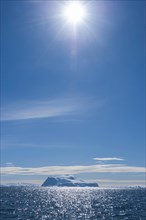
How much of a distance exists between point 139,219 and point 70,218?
2059 cm

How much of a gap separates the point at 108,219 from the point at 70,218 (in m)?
11.8

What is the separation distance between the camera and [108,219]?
106312 mm

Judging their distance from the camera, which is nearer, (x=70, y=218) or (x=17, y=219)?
(x=17, y=219)

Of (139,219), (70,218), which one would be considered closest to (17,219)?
(70,218)

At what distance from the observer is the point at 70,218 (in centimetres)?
11019

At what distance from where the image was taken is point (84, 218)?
11050 cm

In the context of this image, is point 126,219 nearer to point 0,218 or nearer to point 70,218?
point 70,218

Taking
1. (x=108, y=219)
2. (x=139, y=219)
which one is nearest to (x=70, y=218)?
(x=108, y=219)

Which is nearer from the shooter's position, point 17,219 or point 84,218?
point 17,219

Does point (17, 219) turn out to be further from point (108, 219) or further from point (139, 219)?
point (139, 219)

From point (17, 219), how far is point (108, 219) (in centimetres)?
2631

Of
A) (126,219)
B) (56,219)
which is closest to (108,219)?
(126,219)

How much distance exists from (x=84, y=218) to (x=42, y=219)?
13.4 meters

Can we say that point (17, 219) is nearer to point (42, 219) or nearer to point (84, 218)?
point (42, 219)
